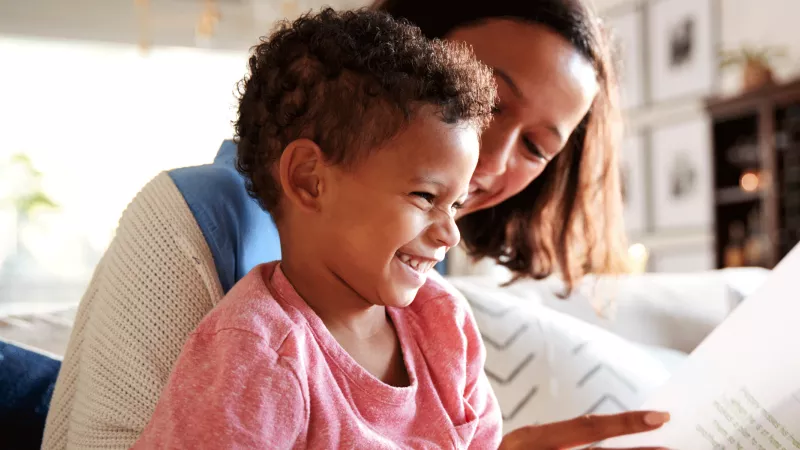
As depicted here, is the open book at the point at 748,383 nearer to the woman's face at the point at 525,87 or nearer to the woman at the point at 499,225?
the woman at the point at 499,225

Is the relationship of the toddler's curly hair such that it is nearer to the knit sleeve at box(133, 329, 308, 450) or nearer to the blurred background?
the knit sleeve at box(133, 329, 308, 450)

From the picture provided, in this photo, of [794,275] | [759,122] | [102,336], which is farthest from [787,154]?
[102,336]

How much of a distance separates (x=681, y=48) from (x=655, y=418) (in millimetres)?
4986

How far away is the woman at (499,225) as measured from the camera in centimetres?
87

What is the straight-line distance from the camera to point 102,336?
0.91 m

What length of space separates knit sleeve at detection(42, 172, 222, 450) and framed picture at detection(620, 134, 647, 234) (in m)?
5.07

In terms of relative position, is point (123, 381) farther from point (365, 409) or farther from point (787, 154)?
point (787, 154)

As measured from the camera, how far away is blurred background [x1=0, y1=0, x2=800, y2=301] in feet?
15.9

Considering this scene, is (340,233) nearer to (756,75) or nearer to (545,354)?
(545,354)

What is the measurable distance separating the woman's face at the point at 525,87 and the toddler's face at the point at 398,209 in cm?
39

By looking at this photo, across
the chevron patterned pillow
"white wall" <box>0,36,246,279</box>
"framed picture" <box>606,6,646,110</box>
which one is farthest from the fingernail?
"framed picture" <box>606,6,646,110</box>

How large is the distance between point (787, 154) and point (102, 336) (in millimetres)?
4261

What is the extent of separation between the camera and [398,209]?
78 cm

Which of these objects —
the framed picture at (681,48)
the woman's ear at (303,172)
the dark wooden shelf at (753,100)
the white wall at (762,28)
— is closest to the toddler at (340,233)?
the woman's ear at (303,172)
